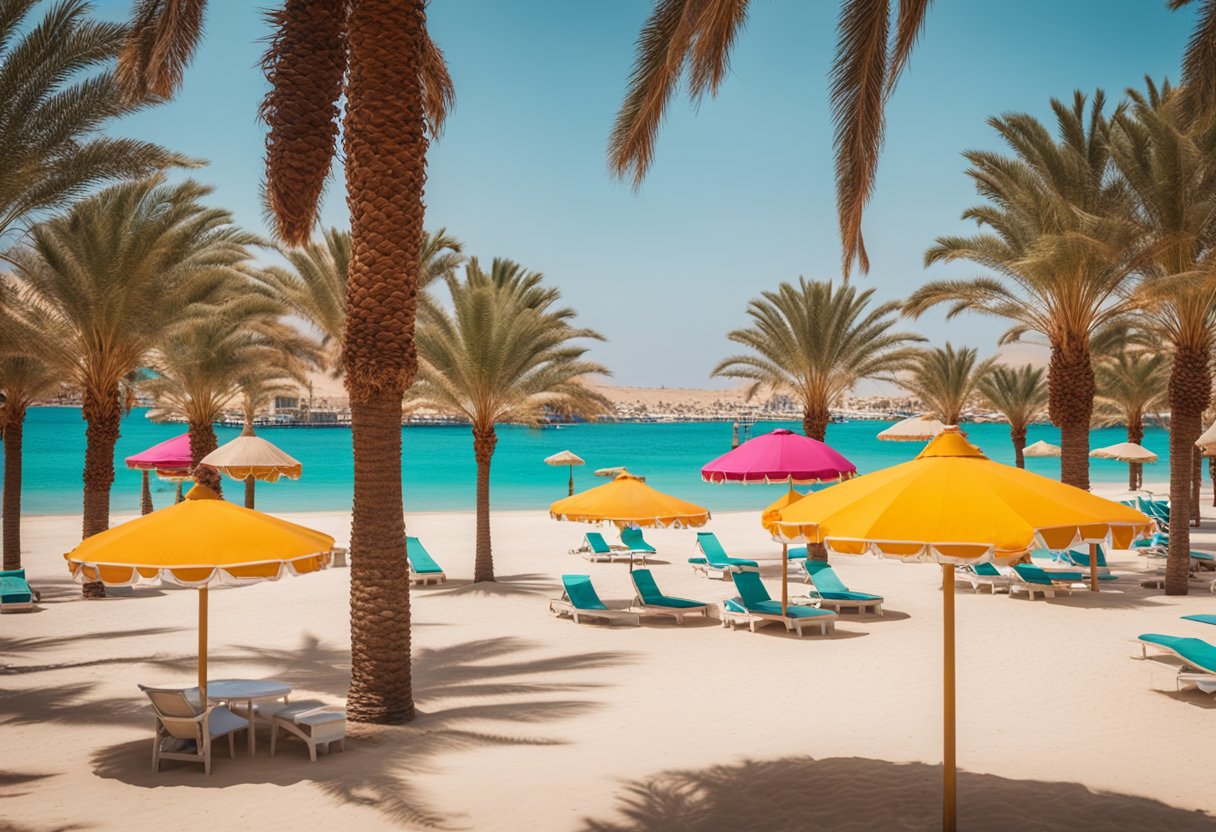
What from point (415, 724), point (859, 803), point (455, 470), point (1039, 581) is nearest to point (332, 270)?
point (415, 724)

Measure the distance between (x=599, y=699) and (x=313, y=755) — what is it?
3073mm

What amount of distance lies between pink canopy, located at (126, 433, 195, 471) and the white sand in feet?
27.1

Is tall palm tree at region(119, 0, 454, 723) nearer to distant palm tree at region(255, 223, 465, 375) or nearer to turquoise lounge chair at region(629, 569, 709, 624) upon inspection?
turquoise lounge chair at region(629, 569, 709, 624)

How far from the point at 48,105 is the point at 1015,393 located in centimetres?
3621

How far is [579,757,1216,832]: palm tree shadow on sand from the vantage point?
6410 mm

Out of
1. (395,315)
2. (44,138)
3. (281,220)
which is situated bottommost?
(395,315)

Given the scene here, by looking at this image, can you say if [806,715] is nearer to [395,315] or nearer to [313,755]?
[313,755]

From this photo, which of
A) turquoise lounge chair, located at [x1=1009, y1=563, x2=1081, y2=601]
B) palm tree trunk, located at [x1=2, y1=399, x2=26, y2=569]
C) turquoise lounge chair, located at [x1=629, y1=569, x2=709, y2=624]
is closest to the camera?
turquoise lounge chair, located at [x1=629, y1=569, x2=709, y2=624]

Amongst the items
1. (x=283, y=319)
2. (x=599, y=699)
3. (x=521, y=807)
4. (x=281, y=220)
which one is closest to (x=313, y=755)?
(x=521, y=807)

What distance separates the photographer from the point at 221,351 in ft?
75.6

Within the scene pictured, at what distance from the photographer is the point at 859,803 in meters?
6.82

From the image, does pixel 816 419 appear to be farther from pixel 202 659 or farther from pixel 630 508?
pixel 202 659

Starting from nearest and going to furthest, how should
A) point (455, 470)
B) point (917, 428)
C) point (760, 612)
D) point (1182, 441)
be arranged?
point (760, 612), point (1182, 441), point (917, 428), point (455, 470)

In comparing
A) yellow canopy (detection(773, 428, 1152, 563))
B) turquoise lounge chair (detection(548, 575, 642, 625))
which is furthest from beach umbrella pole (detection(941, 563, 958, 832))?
turquoise lounge chair (detection(548, 575, 642, 625))
